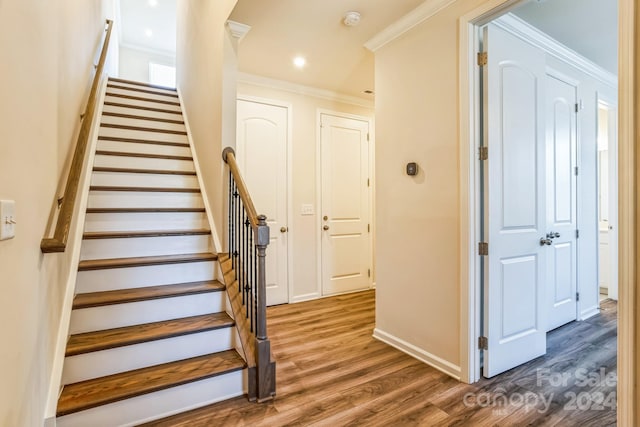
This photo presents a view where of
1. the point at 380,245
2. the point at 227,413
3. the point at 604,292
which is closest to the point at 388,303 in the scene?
the point at 380,245

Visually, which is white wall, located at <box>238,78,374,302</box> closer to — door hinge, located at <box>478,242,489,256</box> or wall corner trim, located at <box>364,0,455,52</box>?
wall corner trim, located at <box>364,0,455,52</box>

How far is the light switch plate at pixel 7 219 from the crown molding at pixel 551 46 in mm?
2861

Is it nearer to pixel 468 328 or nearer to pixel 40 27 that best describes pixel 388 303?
pixel 468 328

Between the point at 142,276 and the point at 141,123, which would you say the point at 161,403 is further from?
the point at 141,123

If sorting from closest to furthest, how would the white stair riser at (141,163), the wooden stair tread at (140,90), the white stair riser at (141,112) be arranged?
the white stair riser at (141,163) < the white stair riser at (141,112) < the wooden stair tread at (140,90)

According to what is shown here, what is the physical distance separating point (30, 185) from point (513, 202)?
2764 millimetres

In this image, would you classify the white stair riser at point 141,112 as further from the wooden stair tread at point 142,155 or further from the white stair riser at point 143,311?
the white stair riser at point 143,311

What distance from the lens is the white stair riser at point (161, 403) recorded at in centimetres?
160

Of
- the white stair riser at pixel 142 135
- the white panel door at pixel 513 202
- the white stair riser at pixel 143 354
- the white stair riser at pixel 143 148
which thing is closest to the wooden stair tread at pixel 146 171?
the white stair riser at pixel 143 148

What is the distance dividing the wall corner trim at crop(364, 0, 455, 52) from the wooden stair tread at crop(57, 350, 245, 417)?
8.99 feet

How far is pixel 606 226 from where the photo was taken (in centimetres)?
427

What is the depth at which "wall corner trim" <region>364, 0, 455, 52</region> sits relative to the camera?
7.47 ft

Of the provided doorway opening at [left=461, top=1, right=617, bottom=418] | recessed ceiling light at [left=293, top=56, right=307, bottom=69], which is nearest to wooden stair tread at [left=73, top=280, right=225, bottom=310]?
doorway opening at [left=461, top=1, right=617, bottom=418]

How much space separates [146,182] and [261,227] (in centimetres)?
174
